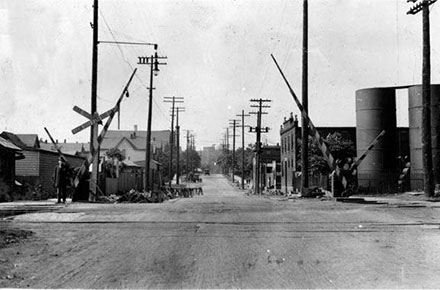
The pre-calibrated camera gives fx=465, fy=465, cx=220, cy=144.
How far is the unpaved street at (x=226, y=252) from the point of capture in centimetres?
612

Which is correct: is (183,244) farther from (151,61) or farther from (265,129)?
(265,129)

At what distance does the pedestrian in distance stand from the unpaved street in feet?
20.1

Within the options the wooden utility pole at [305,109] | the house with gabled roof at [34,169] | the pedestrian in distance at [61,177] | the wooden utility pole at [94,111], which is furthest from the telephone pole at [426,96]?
the house with gabled roof at [34,169]

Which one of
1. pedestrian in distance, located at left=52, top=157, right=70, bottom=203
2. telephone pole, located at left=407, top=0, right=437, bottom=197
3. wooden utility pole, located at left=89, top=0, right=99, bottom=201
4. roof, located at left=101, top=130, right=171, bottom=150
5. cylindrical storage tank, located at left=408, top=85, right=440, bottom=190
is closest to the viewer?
pedestrian in distance, located at left=52, top=157, right=70, bottom=203

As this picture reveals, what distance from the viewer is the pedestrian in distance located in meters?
17.1

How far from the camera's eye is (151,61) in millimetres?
39188

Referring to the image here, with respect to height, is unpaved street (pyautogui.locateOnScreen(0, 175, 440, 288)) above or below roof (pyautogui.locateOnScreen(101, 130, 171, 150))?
below

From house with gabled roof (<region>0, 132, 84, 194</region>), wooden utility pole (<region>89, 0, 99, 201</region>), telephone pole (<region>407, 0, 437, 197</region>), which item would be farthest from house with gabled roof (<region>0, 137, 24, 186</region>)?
telephone pole (<region>407, 0, 437, 197</region>)

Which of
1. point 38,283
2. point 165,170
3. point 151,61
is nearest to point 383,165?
point 151,61

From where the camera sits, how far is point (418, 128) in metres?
33.5

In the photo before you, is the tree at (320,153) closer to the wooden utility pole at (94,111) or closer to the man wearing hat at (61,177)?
the wooden utility pole at (94,111)

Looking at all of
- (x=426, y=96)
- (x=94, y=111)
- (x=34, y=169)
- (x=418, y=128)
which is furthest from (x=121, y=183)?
(x=426, y=96)

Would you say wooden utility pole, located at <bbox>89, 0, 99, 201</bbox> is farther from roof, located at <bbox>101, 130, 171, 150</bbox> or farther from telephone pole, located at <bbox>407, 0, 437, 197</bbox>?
roof, located at <bbox>101, 130, 171, 150</bbox>

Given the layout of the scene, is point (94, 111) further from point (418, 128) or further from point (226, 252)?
point (418, 128)
